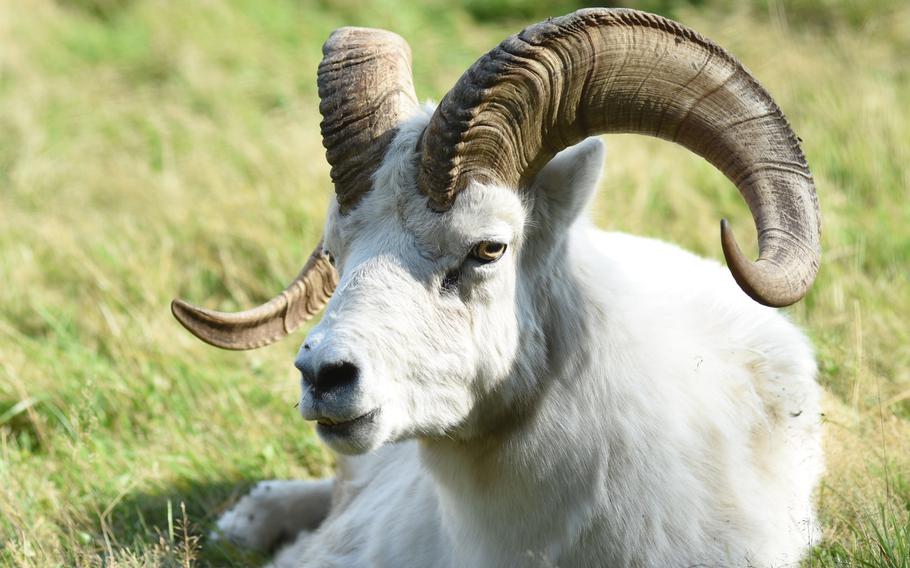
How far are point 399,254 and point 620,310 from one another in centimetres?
83

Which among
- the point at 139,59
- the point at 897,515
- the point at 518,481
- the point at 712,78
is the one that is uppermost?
the point at 712,78

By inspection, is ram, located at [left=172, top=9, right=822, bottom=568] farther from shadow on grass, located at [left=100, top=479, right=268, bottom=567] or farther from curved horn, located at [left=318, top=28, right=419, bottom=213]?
shadow on grass, located at [left=100, top=479, right=268, bottom=567]

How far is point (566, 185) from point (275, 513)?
2.55m

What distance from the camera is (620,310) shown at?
418cm

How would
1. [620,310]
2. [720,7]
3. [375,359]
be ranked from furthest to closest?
[720,7]
[620,310]
[375,359]

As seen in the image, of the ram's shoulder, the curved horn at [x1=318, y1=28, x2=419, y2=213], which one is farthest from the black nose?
the ram's shoulder

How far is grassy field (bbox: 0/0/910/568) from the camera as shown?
5449 millimetres

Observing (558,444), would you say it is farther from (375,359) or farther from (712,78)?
(712,78)

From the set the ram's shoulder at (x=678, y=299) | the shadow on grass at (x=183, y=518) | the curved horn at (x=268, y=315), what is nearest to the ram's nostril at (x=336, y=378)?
the ram's shoulder at (x=678, y=299)

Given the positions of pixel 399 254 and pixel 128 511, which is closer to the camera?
pixel 399 254

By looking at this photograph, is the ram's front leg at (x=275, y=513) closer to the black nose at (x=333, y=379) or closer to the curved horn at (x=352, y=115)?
the curved horn at (x=352, y=115)

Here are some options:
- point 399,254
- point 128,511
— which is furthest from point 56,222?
point 399,254

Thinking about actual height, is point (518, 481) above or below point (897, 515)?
above

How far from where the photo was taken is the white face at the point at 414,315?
3574mm
